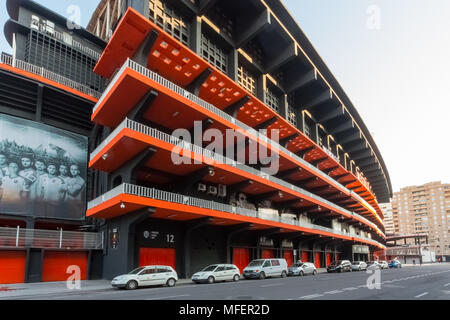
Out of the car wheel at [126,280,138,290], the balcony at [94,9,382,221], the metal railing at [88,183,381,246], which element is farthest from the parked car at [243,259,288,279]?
the balcony at [94,9,382,221]

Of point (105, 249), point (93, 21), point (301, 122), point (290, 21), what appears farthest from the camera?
point (93, 21)

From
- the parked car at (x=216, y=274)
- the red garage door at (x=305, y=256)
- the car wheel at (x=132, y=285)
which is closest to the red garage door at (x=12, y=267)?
the car wheel at (x=132, y=285)

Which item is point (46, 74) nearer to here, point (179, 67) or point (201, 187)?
point (179, 67)

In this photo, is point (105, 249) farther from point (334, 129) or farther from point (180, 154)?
point (334, 129)

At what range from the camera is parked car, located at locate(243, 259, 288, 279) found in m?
26.8

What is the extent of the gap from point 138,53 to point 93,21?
35096mm

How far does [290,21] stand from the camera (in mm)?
36094

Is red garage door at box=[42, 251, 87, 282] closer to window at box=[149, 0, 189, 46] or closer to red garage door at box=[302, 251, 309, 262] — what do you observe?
window at box=[149, 0, 189, 46]

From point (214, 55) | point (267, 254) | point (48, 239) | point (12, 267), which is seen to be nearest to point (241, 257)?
point (267, 254)

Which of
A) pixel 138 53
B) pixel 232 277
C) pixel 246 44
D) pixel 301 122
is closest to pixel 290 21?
pixel 246 44

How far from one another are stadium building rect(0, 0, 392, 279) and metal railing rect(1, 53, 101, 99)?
29 centimetres

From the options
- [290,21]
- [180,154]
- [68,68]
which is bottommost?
[180,154]

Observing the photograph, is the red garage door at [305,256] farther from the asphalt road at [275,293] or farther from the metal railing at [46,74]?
the metal railing at [46,74]
